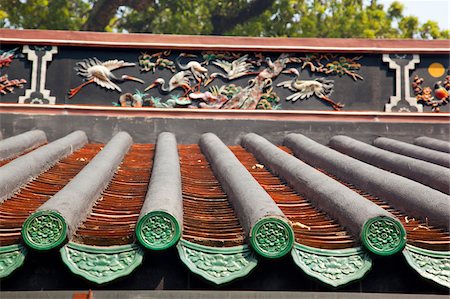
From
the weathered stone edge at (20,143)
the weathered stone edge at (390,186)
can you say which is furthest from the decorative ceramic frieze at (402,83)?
the weathered stone edge at (20,143)

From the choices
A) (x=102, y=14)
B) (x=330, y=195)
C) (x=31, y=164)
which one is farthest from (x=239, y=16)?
(x=330, y=195)

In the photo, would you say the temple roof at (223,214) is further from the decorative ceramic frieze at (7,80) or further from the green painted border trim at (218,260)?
the decorative ceramic frieze at (7,80)

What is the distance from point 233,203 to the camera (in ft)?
9.62

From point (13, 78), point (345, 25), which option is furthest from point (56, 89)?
point (345, 25)

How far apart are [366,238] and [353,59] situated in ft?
13.5

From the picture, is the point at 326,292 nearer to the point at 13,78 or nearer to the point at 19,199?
the point at 19,199

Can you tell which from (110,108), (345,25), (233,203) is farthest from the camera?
(345,25)

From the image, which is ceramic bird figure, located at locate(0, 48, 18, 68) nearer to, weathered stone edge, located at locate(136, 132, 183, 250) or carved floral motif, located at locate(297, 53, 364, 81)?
weathered stone edge, located at locate(136, 132, 183, 250)

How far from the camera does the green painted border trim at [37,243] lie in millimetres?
2111

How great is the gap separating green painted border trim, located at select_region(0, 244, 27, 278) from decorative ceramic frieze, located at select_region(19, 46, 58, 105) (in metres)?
3.75

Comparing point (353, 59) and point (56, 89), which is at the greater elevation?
point (353, 59)

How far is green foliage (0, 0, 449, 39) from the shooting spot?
17000mm

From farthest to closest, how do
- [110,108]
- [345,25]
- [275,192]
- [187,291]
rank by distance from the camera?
1. [345,25]
2. [110,108]
3. [275,192]
4. [187,291]

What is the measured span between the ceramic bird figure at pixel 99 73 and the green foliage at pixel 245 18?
37.9ft
